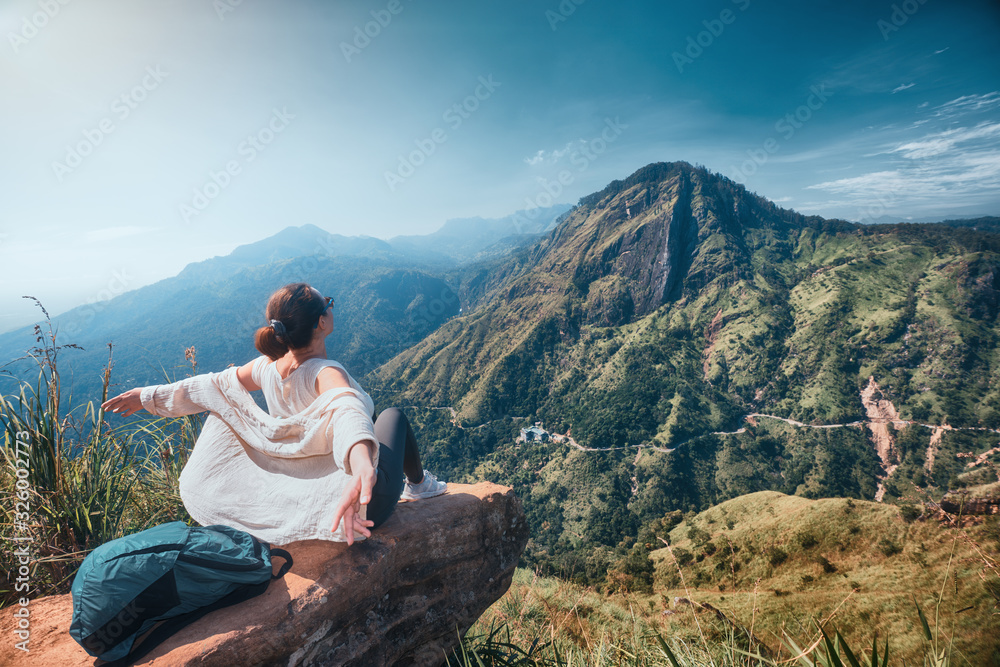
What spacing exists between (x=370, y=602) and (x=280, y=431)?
57.7 inches

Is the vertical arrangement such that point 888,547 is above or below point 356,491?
below

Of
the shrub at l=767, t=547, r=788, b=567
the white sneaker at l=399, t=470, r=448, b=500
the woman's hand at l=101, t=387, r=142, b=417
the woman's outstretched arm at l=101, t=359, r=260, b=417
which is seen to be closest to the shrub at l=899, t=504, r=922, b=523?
the shrub at l=767, t=547, r=788, b=567

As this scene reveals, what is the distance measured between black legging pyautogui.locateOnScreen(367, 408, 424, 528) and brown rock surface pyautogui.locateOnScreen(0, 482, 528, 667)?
0.33 metres

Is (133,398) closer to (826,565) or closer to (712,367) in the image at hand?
(826,565)

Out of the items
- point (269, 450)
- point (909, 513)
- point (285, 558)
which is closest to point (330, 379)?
point (269, 450)

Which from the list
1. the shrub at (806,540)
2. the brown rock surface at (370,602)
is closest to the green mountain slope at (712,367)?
the shrub at (806,540)

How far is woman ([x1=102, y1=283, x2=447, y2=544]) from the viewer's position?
267cm

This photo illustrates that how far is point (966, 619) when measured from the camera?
2469mm

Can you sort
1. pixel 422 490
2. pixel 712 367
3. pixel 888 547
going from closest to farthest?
pixel 422 490, pixel 888 547, pixel 712 367

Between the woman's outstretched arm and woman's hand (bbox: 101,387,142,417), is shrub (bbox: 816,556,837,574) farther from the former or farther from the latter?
woman's hand (bbox: 101,387,142,417)

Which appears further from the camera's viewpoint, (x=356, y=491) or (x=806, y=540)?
(x=806, y=540)

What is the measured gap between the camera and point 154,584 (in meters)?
1.94

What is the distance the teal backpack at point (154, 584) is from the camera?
181 cm

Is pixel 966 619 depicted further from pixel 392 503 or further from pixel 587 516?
pixel 587 516
